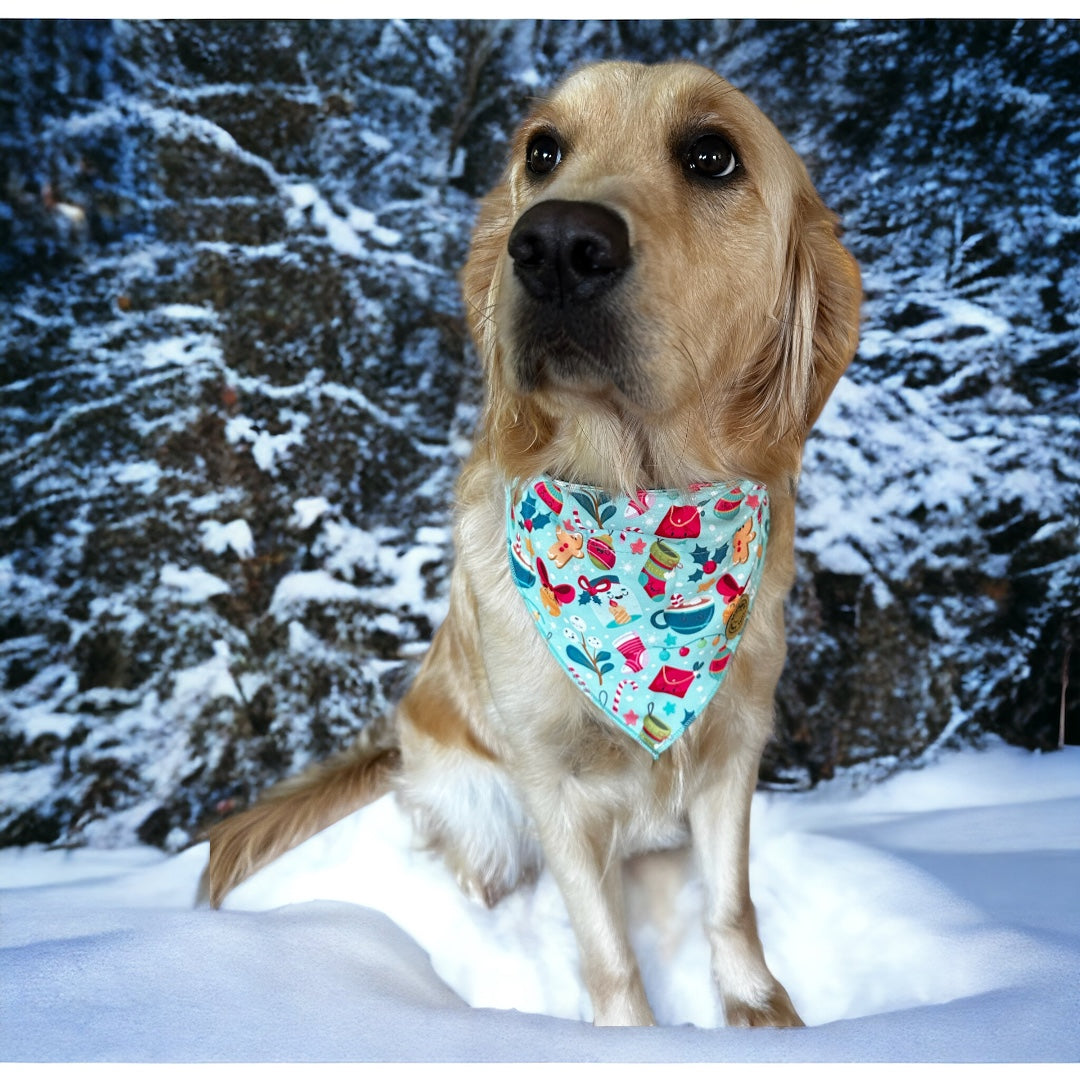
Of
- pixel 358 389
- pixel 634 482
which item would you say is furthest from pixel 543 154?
pixel 358 389

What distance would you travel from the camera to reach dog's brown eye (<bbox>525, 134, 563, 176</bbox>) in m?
2.03

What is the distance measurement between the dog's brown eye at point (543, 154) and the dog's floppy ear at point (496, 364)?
142mm

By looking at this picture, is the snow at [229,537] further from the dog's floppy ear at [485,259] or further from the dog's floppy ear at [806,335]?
the dog's floppy ear at [806,335]

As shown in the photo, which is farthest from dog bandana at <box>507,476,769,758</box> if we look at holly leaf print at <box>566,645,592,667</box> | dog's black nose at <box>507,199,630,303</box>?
dog's black nose at <box>507,199,630,303</box>

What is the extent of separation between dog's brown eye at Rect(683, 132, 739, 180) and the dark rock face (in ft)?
5.37

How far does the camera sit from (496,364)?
79.0 inches

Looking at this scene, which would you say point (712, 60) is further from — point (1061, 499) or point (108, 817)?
point (108, 817)

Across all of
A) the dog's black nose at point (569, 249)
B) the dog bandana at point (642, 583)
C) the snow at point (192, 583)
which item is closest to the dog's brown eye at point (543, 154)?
the dog's black nose at point (569, 249)

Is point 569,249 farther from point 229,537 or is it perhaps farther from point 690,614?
point 229,537

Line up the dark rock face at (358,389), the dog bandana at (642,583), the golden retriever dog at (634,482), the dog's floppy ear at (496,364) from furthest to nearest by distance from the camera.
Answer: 1. the dark rock face at (358,389)
2. the dog bandana at (642,583)
3. the dog's floppy ear at (496,364)
4. the golden retriever dog at (634,482)

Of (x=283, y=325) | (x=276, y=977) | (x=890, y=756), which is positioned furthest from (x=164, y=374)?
(x=890, y=756)

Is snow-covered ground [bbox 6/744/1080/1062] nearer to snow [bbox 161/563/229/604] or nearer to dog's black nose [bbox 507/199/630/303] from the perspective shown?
snow [bbox 161/563/229/604]

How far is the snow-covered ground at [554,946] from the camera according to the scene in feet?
6.55

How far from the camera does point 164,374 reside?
11.5 feet
